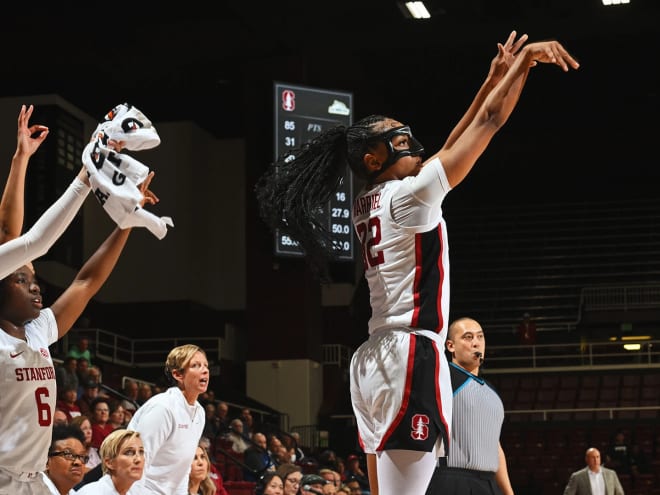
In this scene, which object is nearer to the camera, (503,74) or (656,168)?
(503,74)

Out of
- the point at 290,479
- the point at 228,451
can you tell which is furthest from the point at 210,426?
the point at 290,479

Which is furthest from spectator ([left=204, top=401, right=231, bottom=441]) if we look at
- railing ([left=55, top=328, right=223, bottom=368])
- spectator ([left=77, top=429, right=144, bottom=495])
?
spectator ([left=77, top=429, right=144, bottom=495])

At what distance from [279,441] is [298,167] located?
10.2 metres

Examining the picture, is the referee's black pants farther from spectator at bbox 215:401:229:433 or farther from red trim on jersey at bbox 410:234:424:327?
spectator at bbox 215:401:229:433

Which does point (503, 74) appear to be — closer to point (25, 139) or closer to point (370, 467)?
point (370, 467)

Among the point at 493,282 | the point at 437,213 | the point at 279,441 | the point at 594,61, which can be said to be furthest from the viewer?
the point at 493,282

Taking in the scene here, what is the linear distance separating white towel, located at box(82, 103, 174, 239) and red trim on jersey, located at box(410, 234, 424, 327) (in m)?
0.75

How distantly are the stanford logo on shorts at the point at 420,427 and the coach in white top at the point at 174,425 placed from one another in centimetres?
275

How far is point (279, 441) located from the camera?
532 inches

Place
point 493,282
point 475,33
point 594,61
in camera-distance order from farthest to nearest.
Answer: point 493,282 → point 594,61 → point 475,33

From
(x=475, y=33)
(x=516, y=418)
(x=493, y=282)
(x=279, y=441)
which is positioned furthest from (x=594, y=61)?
(x=279, y=441)

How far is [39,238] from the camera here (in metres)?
3.26

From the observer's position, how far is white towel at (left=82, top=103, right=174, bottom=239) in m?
3.19

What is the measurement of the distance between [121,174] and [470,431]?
241 cm
